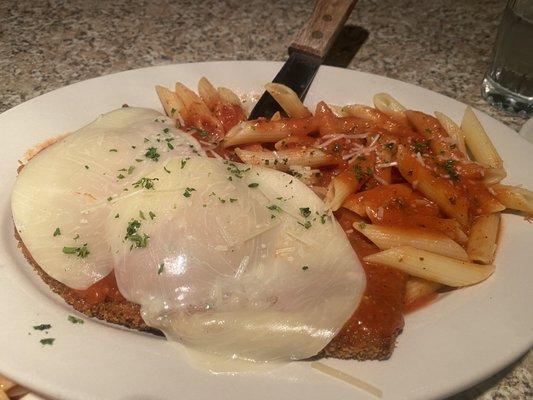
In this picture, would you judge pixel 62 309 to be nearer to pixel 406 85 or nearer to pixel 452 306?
pixel 452 306

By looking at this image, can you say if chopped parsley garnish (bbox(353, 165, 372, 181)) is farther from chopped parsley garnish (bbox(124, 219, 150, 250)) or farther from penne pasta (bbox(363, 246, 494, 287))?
chopped parsley garnish (bbox(124, 219, 150, 250))

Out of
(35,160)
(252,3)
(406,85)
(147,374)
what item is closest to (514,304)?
(147,374)

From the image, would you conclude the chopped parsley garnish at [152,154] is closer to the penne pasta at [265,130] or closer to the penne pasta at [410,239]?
the penne pasta at [265,130]

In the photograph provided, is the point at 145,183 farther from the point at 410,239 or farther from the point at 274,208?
the point at 410,239

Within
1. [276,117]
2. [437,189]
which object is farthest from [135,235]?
[437,189]

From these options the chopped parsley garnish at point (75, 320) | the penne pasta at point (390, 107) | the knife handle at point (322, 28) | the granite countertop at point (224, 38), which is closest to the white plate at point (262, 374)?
the chopped parsley garnish at point (75, 320)

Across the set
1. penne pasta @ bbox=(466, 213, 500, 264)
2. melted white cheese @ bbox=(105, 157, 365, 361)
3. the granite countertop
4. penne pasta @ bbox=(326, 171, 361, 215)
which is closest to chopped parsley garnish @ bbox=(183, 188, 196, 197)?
melted white cheese @ bbox=(105, 157, 365, 361)

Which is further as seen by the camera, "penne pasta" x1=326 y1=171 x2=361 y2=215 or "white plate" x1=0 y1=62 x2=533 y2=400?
"penne pasta" x1=326 y1=171 x2=361 y2=215
